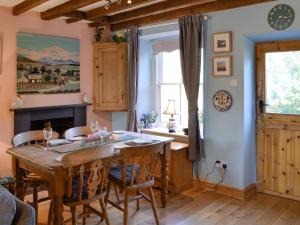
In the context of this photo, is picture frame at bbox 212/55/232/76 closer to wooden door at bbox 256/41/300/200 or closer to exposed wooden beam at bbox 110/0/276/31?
wooden door at bbox 256/41/300/200

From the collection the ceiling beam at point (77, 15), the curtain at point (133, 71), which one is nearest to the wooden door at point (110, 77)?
the curtain at point (133, 71)

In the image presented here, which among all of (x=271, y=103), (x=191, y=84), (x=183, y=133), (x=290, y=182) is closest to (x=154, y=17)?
(x=191, y=84)

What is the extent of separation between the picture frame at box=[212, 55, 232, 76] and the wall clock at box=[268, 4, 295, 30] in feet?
2.12

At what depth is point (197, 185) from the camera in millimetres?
4359

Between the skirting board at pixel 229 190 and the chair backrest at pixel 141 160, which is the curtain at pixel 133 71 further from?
the chair backrest at pixel 141 160

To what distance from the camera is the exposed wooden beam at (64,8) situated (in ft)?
12.0

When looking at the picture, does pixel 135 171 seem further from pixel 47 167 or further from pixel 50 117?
pixel 50 117

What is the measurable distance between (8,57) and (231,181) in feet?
11.1

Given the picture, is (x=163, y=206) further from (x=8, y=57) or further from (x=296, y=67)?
(x=8, y=57)

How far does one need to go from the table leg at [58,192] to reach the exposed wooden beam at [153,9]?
97.3 inches

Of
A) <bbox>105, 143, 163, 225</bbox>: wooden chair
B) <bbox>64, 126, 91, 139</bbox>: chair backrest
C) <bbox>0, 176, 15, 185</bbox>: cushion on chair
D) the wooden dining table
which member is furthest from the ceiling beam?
<bbox>105, 143, 163, 225</bbox>: wooden chair

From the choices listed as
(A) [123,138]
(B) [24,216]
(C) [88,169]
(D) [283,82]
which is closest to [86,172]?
(C) [88,169]

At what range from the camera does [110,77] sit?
5.09m

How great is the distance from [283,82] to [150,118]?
2.21 meters
